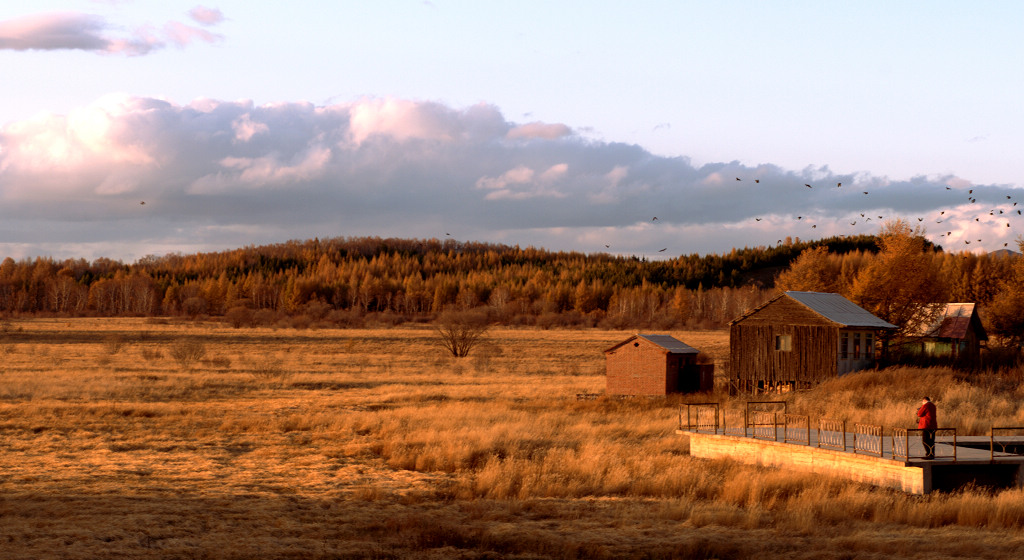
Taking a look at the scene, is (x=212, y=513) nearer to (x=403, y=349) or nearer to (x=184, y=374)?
(x=184, y=374)

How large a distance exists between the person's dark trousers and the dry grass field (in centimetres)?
137

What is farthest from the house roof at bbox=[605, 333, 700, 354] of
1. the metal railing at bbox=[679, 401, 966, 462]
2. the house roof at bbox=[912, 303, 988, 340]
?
the house roof at bbox=[912, 303, 988, 340]

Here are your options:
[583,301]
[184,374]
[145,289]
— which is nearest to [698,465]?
[184,374]

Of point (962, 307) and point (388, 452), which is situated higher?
point (962, 307)

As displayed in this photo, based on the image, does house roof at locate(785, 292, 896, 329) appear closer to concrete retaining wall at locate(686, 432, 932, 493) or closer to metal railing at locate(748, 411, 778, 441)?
metal railing at locate(748, 411, 778, 441)

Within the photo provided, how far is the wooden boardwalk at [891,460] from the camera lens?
1933 centimetres

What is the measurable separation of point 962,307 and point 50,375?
52.6 metres

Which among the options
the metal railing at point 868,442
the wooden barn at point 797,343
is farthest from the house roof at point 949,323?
the metal railing at point 868,442

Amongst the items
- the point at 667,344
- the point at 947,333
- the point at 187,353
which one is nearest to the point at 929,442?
the point at 667,344

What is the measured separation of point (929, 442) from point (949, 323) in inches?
1507

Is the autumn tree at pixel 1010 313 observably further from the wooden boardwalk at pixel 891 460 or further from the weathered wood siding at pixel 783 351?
the wooden boardwalk at pixel 891 460

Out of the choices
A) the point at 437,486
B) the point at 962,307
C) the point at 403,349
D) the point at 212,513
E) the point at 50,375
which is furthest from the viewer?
the point at 403,349

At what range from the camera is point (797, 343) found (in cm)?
4356

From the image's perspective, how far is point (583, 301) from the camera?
17438 cm
